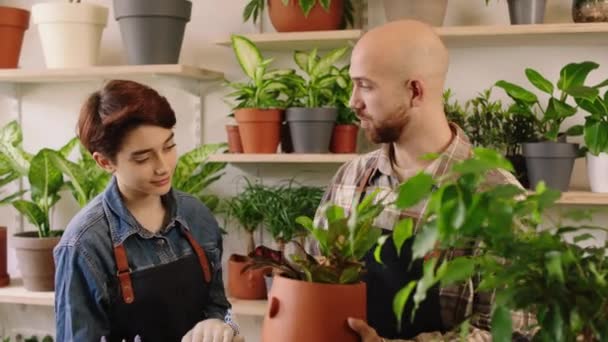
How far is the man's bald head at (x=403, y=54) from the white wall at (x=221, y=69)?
2.37ft

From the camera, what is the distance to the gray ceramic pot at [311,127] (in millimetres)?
2352

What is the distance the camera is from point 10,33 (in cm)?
272

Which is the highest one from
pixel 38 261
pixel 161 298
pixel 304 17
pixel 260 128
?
pixel 304 17

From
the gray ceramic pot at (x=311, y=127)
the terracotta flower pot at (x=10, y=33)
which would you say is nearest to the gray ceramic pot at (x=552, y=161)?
the gray ceramic pot at (x=311, y=127)

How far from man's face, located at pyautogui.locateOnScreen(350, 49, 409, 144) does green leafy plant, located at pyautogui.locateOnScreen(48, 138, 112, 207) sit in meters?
1.28

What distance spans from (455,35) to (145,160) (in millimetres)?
1100

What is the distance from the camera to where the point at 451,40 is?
7.93 feet

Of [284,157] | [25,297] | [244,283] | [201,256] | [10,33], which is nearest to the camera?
[201,256]

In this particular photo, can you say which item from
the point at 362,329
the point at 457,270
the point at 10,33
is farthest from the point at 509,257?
the point at 10,33

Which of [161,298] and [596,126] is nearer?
[161,298]

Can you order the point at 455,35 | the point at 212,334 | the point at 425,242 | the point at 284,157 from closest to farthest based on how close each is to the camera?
the point at 425,242 → the point at 212,334 → the point at 455,35 → the point at 284,157

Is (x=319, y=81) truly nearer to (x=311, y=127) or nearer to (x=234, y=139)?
(x=311, y=127)

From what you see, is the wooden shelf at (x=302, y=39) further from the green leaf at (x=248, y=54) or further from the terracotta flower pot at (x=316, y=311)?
the terracotta flower pot at (x=316, y=311)

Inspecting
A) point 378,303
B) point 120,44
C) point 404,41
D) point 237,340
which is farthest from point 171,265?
point 120,44
